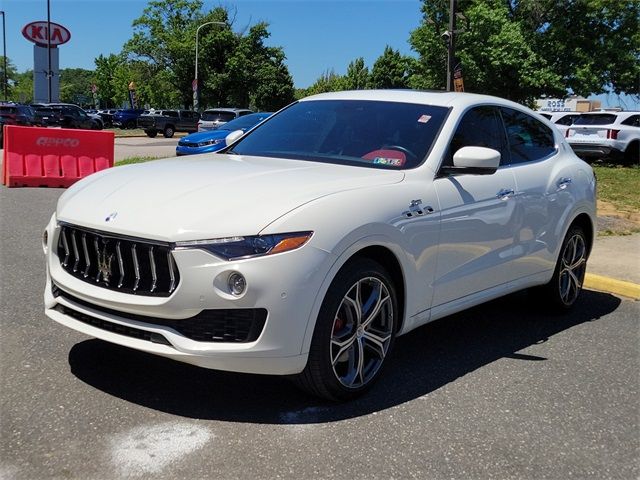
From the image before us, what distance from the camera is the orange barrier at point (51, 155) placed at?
12.3 metres

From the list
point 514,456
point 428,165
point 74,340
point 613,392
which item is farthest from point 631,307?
point 74,340

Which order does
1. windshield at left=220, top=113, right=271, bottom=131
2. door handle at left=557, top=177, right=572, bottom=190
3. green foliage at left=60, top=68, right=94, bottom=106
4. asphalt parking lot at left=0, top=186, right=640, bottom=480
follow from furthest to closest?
green foliage at left=60, top=68, right=94, bottom=106 < windshield at left=220, top=113, right=271, bottom=131 < door handle at left=557, top=177, right=572, bottom=190 < asphalt parking lot at left=0, top=186, right=640, bottom=480

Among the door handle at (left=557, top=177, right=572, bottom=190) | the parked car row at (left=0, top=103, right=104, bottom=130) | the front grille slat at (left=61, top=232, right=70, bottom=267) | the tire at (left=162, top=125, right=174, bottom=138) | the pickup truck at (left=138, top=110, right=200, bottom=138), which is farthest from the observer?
the tire at (left=162, top=125, right=174, bottom=138)

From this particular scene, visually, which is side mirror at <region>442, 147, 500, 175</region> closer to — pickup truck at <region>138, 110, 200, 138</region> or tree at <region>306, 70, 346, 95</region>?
pickup truck at <region>138, 110, 200, 138</region>

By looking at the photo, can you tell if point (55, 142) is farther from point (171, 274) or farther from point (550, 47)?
point (550, 47)

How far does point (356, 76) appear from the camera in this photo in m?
82.4

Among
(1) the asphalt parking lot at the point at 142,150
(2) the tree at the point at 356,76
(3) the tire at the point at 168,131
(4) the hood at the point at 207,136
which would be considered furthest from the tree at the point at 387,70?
(4) the hood at the point at 207,136

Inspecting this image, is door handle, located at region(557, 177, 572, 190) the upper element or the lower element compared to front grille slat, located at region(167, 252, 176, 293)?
upper

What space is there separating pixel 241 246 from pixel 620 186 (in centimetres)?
1301

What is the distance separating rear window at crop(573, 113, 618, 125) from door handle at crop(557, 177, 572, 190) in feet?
51.1

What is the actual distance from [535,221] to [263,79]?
55.1m

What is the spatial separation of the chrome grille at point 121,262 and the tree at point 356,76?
76937mm

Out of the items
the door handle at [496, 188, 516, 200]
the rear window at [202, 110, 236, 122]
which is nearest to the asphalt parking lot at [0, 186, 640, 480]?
Result: the door handle at [496, 188, 516, 200]

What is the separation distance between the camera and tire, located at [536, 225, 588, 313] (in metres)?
5.46
